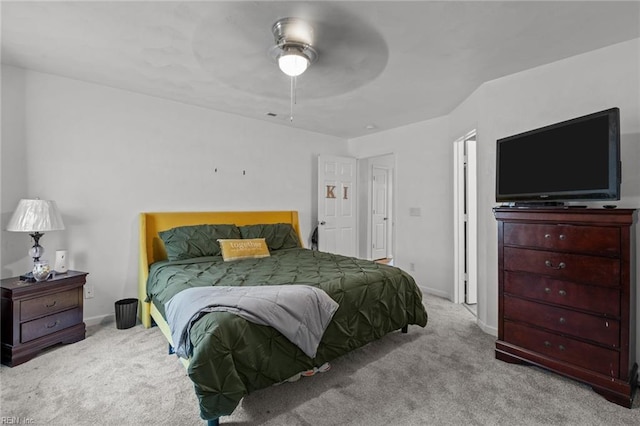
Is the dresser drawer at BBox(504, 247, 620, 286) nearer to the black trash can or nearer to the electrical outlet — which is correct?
the black trash can

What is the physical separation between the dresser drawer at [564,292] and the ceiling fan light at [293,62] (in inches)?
90.8

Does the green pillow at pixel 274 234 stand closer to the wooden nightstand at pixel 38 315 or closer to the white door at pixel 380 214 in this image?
the wooden nightstand at pixel 38 315

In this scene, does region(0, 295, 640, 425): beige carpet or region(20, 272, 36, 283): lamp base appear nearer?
region(0, 295, 640, 425): beige carpet

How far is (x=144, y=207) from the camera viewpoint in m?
3.49

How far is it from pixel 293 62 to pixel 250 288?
1.67 meters

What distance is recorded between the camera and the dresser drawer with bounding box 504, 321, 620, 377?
6.39 ft

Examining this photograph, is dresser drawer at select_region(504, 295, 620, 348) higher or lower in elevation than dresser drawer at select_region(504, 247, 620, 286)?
lower

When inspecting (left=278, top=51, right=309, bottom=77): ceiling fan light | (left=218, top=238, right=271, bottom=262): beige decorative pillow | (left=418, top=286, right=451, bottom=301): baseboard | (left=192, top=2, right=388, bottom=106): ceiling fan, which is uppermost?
(left=192, top=2, right=388, bottom=106): ceiling fan

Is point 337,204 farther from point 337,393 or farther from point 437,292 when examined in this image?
point 337,393

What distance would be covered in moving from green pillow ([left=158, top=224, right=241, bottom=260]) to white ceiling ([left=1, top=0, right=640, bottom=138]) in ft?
5.05

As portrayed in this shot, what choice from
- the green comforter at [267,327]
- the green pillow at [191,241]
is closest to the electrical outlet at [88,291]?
the green comforter at [267,327]

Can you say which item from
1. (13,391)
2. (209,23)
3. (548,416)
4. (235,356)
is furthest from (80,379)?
(548,416)

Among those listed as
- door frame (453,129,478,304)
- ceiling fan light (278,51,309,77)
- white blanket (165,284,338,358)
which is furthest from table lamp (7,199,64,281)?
door frame (453,129,478,304)

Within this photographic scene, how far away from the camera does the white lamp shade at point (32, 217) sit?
8.16ft
